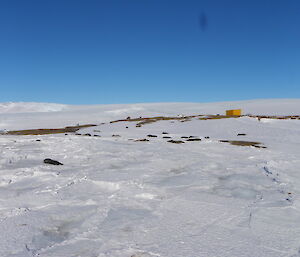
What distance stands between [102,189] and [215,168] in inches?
140

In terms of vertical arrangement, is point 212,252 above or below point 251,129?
below

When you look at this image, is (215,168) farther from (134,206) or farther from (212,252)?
(212,252)

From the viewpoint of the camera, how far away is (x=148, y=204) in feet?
17.9

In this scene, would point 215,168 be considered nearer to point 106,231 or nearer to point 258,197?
point 258,197

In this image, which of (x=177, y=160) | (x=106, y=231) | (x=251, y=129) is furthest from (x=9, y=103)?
(x=106, y=231)

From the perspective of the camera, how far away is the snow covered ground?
12.6ft

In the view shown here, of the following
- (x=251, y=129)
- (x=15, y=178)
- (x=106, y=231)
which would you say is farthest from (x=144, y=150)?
(x=251, y=129)

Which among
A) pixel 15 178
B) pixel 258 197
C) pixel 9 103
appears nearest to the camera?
pixel 258 197

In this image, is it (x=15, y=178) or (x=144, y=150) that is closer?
(x=15, y=178)

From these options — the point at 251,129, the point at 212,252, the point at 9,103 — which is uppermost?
the point at 9,103

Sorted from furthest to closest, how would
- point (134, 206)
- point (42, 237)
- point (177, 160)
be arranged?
point (177, 160), point (134, 206), point (42, 237)

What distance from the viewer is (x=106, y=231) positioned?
169 inches

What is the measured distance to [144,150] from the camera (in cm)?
1162

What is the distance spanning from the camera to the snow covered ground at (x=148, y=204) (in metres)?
3.83
